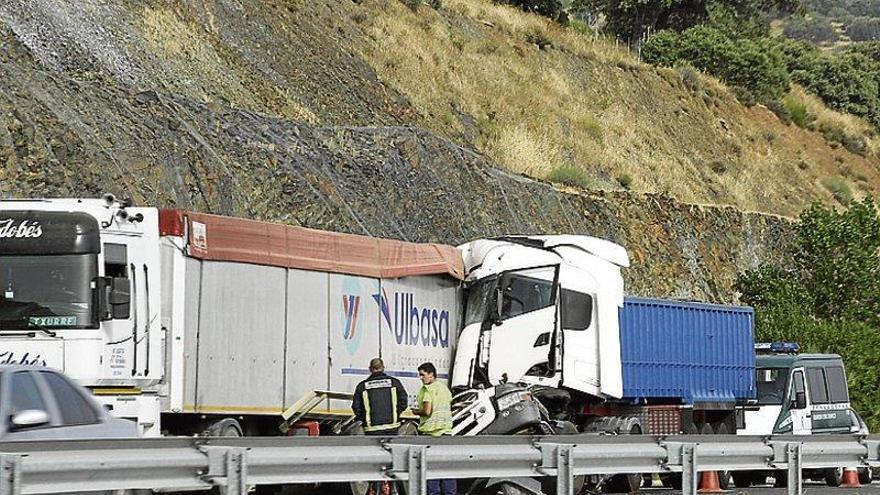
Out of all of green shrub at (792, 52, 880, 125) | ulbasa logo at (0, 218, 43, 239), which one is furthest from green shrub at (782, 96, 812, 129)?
ulbasa logo at (0, 218, 43, 239)

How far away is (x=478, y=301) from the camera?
25.9 m

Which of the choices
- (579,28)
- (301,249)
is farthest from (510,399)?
(579,28)

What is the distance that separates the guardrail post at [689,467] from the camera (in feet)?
57.9

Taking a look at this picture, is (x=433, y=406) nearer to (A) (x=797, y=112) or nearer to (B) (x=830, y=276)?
(B) (x=830, y=276)

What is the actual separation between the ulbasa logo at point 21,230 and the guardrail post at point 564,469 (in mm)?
6451

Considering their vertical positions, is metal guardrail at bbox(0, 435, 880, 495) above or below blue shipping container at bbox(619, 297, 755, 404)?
below

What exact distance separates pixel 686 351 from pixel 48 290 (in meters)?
13.6

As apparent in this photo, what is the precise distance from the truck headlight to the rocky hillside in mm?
10896

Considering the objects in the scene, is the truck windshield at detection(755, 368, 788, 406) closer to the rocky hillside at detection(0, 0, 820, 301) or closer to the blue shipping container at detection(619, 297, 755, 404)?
the blue shipping container at detection(619, 297, 755, 404)

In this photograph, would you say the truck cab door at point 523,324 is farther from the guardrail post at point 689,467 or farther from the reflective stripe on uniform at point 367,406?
the guardrail post at point 689,467

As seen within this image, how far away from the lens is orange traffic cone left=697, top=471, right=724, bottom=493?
83.4ft

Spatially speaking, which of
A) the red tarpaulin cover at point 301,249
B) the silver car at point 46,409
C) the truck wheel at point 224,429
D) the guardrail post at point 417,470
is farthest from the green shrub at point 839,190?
the silver car at point 46,409

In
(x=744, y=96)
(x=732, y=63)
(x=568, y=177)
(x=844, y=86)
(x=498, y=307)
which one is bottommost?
(x=498, y=307)

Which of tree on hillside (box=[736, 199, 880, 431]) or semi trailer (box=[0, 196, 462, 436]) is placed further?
tree on hillside (box=[736, 199, 880, 431])
